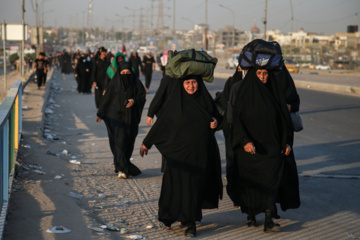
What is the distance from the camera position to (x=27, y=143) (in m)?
9.46

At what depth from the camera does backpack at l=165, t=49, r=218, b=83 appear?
521 centimetres

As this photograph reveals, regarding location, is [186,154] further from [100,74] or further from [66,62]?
[66,62]

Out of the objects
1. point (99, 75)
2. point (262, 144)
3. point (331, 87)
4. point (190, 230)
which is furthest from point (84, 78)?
point (190, 230)

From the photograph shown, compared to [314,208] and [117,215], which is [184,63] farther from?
[314,208]

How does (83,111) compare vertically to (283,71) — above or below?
below

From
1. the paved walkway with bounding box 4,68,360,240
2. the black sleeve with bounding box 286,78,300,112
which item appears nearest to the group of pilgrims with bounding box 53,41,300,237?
the paved walkway with bounding box 4,68,360,240

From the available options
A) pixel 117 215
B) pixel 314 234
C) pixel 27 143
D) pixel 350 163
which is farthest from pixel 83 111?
pixel 314 234

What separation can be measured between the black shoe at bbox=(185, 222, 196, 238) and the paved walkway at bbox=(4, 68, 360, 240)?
0.09m

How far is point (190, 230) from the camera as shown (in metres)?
5.11

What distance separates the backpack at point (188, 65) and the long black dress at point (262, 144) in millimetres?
399

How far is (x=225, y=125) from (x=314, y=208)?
163 centimetres

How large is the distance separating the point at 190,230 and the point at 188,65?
4.88 feet

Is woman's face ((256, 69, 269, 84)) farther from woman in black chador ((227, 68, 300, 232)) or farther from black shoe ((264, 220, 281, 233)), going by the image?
black shoe ((264, 220, 281, 233))

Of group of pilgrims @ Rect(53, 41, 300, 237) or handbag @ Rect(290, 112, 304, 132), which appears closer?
group of pilgrims @ Rect(53, 41, 300, 237)
